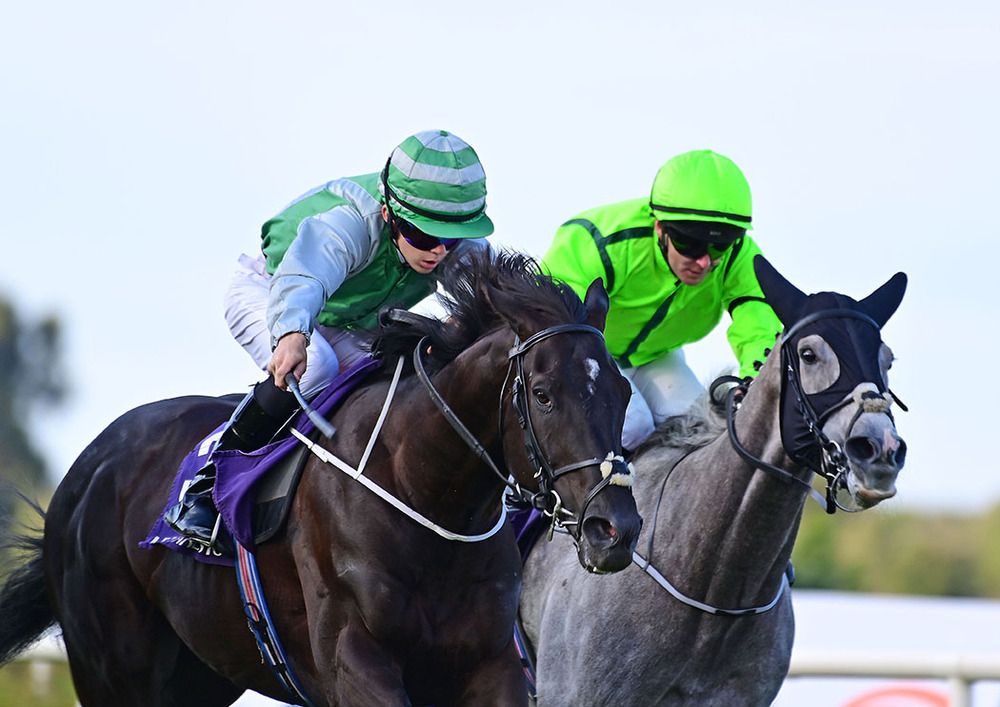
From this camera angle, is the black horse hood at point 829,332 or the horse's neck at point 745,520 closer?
the black horse hood at point 829,332

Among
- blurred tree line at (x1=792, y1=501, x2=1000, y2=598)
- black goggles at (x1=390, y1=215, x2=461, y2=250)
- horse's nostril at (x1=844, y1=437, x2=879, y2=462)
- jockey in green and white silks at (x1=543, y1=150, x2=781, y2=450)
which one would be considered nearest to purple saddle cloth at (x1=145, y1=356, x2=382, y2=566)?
black goggles at (x1=390, y1=215, x2=461, y2=250)

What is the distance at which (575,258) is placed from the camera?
5523 mm

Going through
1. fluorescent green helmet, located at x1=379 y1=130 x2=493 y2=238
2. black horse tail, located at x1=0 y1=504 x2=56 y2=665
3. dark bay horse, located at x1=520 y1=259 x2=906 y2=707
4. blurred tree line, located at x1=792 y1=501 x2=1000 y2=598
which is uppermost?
fluorescent green helmet, located at x1=379 y1=130 x2=493 y2=238

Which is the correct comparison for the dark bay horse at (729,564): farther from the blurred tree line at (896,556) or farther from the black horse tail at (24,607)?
the blurred tree line at (896,556)

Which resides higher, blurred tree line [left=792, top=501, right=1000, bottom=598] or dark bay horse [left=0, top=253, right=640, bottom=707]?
dark bay horse [left=0, top=253, right=640, bottom=707]

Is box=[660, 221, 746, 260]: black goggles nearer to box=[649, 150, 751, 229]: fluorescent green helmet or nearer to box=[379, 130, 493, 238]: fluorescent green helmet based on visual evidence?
box=[649, 150, 751, 229]: fluorescent green helmet

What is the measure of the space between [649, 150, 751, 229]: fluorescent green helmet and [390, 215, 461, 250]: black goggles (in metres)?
0.91

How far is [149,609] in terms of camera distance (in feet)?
17.4

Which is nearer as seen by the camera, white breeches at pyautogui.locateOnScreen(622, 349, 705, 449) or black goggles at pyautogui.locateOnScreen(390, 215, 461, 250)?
black goggles at pyautogui.locateOnScreen(390, 215, 461, 250)

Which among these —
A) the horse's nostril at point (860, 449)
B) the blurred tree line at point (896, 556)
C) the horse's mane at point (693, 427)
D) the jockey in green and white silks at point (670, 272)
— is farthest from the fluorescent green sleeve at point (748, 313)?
the blurred tree line at point (896, 556)

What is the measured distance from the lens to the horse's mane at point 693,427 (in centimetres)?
551

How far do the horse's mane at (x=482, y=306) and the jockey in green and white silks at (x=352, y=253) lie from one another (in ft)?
0.60

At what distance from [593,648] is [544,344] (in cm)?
147

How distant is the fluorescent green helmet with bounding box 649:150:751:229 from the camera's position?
526 centimetres
